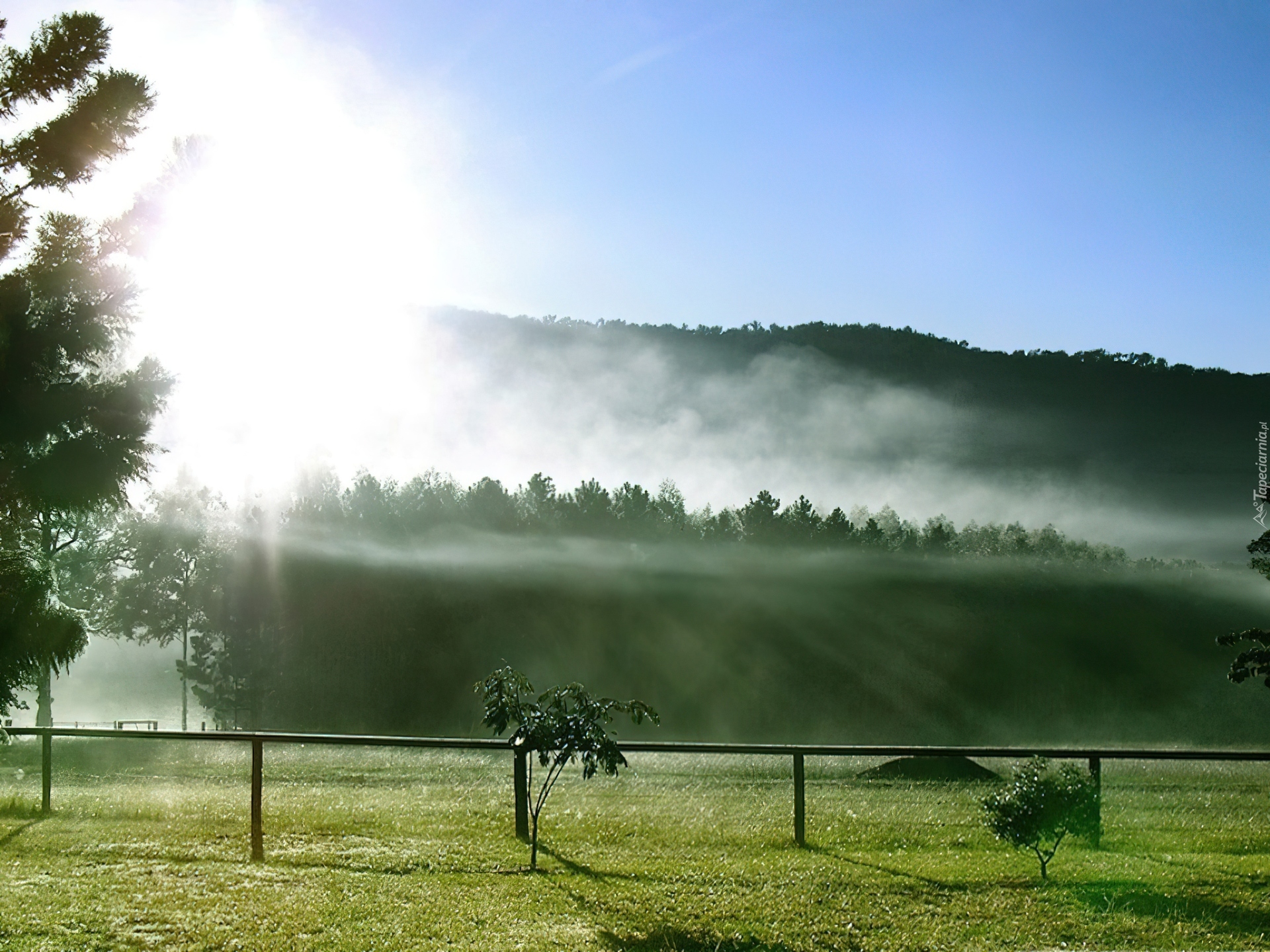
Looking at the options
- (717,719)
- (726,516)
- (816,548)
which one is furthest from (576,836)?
(726,516)

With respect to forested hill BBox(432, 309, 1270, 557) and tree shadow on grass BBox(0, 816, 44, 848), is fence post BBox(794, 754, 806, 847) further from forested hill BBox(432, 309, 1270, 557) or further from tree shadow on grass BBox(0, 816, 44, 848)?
forested hill BBox(432, 309, 1270, 557)

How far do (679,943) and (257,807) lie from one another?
17.8ft

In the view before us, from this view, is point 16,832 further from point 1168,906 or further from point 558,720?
point 1168,906

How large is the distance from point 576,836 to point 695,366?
535 ft

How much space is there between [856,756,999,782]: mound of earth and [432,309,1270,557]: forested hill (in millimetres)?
110528

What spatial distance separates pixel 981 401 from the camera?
153 m

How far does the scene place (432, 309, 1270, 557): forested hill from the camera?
127 meters

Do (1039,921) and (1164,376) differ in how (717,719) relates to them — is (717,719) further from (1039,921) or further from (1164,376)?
(1164,376)

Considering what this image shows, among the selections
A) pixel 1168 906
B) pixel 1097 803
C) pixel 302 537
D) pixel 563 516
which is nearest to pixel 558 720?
pixel 1097 803

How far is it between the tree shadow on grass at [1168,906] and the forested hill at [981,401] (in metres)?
121

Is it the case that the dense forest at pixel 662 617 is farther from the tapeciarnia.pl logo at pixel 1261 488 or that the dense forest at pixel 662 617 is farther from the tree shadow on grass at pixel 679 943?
the tree shadow on grass at pixel 679 943

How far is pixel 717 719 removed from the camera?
45.4 m

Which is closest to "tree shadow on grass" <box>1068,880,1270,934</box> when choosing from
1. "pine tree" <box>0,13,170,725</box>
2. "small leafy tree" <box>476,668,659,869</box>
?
"small leafy tree" <box>476,668,659,869</box>

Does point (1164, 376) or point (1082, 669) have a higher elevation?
point (1164, 376)
